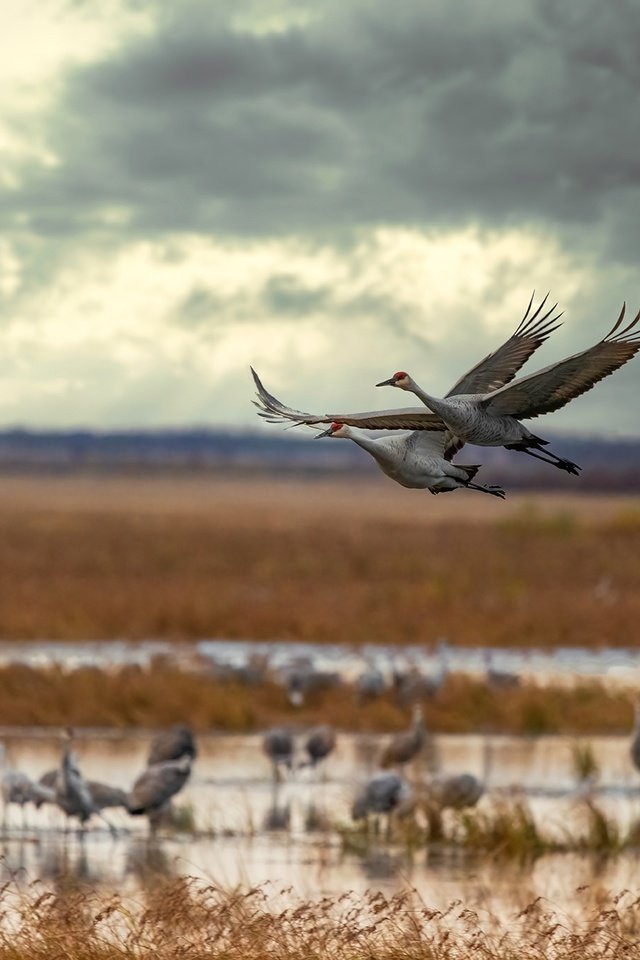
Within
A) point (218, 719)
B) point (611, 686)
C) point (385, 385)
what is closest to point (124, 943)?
point (385, 385)

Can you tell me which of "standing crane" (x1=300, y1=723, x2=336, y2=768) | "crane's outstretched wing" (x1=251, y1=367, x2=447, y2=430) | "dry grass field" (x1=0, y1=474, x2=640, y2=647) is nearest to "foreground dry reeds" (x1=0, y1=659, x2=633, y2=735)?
"standing crane" (x1=300, y1=723, x2=336, y2=768)

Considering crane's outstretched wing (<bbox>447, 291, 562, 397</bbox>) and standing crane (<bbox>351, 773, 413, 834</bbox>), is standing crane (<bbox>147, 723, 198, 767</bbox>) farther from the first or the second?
crane's outstretched wing (<bbox>447, 291, 562, 397</bbox>)

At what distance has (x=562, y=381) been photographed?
18.6 feet

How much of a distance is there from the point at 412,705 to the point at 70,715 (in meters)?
4.36

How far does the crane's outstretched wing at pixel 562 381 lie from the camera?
5574 millimetres

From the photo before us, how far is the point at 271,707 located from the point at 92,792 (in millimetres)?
7927

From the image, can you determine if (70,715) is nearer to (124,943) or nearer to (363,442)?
(124,943)

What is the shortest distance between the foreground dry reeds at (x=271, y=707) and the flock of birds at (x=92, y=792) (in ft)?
Result: 20.6

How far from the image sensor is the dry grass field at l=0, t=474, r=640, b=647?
3244cm

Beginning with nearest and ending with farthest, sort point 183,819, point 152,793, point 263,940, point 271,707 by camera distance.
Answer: point 263,940 < point 152,793 < point 183,819 < point 271,707

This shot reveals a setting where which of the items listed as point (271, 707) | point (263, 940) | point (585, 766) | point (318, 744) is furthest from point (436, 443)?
point (271, 707)

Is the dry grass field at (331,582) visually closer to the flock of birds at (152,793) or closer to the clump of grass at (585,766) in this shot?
the clump of grass at (585,766)

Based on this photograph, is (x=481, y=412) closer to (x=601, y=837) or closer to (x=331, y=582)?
(x=601, y=837)

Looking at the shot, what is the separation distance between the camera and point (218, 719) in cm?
2269
